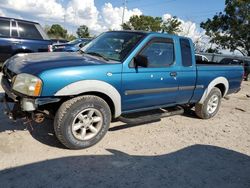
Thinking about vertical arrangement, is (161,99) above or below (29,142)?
above

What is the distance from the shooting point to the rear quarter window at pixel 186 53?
216 inches

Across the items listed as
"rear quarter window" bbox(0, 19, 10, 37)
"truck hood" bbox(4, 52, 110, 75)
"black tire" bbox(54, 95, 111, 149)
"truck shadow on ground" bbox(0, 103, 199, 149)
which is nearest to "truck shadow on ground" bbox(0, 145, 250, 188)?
"black tire" bbox(54, 95, 111, 149)

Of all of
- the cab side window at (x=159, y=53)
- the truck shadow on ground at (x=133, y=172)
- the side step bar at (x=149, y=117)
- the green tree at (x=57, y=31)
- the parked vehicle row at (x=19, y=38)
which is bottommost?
the truck shadow on ground at (x=133, y=172)

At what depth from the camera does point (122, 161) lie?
4004 millimetres

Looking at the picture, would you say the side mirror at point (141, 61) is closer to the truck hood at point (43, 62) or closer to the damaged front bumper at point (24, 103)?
the truck hood at point (43, 62)

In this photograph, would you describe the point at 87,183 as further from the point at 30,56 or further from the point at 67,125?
the point at 30,56

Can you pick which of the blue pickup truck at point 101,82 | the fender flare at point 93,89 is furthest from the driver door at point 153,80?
the fender flare at point 93,89

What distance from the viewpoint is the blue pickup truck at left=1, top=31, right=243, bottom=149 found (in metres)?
3.80

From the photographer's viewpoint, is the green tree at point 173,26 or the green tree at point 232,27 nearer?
the green tree at point 232,27

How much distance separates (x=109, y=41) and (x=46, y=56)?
1.24 metres

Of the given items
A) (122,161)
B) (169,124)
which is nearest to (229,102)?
(169,124)

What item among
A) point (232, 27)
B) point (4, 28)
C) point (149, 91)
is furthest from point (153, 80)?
point (232, 27)

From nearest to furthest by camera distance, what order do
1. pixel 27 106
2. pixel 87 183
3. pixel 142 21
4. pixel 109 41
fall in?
pixel 87 183, pixel 27 106, pixel 109 41, pixel 142 21

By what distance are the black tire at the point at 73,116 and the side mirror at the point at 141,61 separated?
852mm
